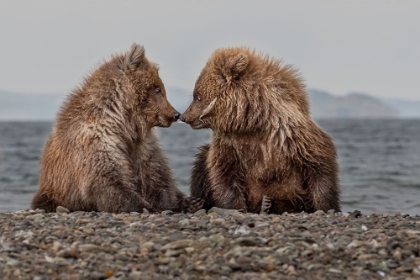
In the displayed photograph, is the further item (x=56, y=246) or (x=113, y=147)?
(x=113, y=147)

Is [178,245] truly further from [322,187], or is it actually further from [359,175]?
[359,175]

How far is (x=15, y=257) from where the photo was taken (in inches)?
248

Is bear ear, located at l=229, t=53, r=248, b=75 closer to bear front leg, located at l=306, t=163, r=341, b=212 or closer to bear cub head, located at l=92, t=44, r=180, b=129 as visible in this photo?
bear cub head, located at l=92, t=44, r=180, b=129

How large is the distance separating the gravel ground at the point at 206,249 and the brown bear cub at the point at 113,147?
139 centimetres

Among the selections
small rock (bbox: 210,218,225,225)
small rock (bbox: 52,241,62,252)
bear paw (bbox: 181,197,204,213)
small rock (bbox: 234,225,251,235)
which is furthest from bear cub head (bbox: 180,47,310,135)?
small rock (bbox: 52,241,62,252)

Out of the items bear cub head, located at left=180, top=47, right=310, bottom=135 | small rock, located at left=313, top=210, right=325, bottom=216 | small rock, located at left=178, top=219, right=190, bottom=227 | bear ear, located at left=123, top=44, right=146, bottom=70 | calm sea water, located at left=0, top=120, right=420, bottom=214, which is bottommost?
calm sea water, located at left=0, top=120, right=420, bottom=214

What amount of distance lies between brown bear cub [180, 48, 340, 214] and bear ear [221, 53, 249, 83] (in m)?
0.01

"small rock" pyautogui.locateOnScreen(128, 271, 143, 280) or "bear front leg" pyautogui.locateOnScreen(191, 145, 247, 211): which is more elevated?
"bear front leg" pyautogui.locateOnScreen(191, 145, 247, 211)

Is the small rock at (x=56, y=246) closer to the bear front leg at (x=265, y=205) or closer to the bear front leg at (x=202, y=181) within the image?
the bear front leg at (x=265, y=205)

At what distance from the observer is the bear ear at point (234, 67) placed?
9250 millimetres

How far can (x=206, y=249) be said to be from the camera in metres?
6.35

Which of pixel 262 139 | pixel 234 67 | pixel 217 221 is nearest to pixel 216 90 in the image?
pixel 234 67

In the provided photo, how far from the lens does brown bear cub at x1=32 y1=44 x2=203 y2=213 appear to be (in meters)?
8.84

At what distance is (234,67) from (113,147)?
149 centimetres
